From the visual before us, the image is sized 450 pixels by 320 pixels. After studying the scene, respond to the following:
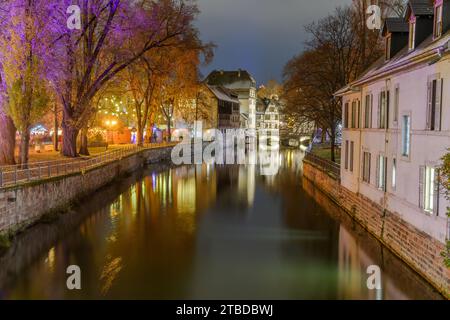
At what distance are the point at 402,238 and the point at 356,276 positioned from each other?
7.13 ft

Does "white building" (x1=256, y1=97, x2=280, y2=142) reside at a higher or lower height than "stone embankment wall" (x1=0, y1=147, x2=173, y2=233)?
higher

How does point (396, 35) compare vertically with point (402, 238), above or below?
above

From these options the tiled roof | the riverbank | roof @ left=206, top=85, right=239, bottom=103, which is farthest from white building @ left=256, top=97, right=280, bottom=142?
the riverbank

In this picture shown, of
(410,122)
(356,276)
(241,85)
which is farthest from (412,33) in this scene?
(241,85)

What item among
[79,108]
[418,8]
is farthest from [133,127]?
[418,8]

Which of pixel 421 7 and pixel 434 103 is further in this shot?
pixel 421 7

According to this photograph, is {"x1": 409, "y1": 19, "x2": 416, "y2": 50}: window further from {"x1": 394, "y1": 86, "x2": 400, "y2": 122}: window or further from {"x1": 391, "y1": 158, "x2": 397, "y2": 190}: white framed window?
{"x1": 391, "y1": 158, "x2": 397, "y2": 190}: white framed window

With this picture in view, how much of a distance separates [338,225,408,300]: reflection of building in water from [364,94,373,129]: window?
5.53m

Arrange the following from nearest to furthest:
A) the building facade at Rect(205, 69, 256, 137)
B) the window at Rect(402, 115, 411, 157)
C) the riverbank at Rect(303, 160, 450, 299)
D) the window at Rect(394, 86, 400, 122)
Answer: the riverbank at Rect(303, 160, 450, 299) → the window at Rect(402, 115, 411, 157) → the window at Rect(394, 86, 400, 122) → the building facade at Rect(205, 69, 256, 137)

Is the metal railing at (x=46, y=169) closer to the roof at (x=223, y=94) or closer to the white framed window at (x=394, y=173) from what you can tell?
the white framed window at (x=394, y=173)

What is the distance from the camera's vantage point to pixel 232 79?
120m

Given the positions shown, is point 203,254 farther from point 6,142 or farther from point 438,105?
point 6,142

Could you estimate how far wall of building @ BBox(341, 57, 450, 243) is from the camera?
1324cm

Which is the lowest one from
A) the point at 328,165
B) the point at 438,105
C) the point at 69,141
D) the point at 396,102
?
the point at 328,165
